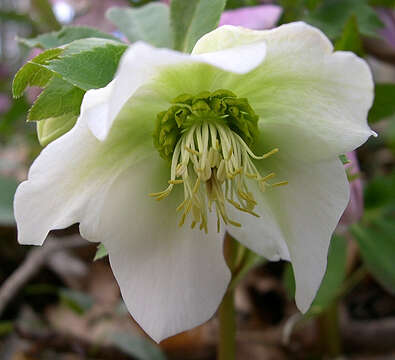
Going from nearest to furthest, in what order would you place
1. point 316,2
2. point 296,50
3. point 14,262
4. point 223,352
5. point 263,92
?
point 296,50, point 263,92, point 223,352, point 316,2, point 14,262

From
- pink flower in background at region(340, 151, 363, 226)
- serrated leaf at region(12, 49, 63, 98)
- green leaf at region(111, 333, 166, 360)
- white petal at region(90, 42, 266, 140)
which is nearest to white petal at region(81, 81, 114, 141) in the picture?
white petal at region(90, 42, 266, 140)

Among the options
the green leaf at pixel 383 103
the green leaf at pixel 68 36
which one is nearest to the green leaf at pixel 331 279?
the green leaf at pixel 383 103

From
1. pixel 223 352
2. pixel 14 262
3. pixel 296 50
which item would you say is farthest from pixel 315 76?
pixel 14 262

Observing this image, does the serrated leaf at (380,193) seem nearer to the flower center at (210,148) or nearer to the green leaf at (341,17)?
the green leaf at (341,17)

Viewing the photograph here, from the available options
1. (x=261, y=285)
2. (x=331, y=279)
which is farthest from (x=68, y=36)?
(x=261, y=285)

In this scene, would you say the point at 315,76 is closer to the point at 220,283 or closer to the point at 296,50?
the point at 296,50

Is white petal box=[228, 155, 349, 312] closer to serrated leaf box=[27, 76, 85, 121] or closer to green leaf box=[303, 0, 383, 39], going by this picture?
serrated leaf box=[27, 76, 85, 121]

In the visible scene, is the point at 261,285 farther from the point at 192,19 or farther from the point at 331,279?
the point at 192,19
